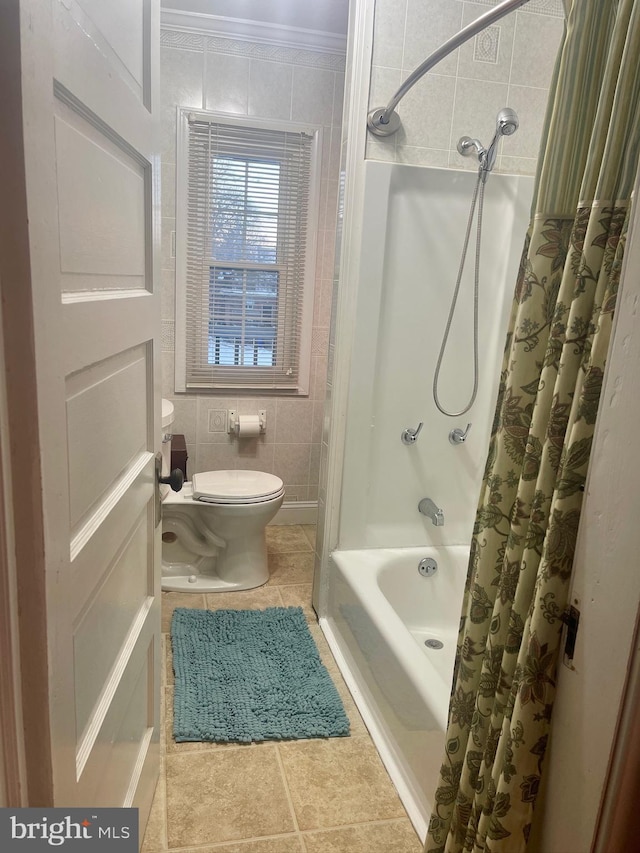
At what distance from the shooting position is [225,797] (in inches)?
66.5

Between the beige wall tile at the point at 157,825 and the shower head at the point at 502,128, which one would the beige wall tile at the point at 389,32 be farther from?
the beige wall tile at the point at 157,825

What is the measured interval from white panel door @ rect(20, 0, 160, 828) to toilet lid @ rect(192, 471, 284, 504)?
122cm

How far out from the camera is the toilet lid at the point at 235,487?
2711 mm

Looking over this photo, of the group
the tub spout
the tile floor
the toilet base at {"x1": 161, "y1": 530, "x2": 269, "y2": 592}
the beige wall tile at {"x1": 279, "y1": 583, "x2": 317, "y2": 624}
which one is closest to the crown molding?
the tub spout

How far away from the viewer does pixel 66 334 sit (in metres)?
0.80

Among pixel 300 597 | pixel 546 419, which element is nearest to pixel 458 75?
pixel 546 419

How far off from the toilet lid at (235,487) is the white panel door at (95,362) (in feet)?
4.00

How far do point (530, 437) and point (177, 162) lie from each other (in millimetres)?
2565

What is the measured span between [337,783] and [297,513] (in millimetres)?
1891

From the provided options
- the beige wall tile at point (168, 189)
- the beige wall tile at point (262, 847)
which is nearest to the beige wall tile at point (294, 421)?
the beige wall tile at point (168, 189)

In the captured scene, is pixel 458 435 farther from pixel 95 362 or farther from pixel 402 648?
pixel 95 362

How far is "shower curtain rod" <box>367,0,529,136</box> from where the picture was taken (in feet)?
5.20

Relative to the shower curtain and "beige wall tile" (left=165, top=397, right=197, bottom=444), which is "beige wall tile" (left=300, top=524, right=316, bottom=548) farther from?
the shower curtain

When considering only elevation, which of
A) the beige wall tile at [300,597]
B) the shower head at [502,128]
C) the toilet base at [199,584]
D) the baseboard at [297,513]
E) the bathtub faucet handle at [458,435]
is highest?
the shower head at [502,128]
